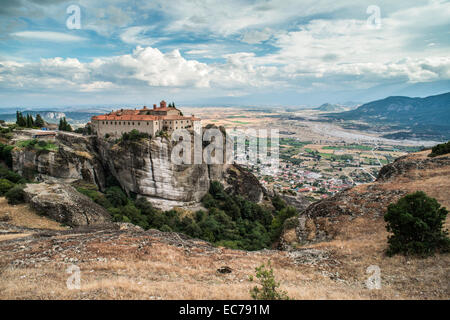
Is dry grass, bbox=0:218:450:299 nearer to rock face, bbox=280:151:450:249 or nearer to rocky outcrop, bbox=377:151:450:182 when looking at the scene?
→ rock face, bbox=280:151:450:249

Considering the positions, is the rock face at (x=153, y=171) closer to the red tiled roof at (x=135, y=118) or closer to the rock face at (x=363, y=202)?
the red tiled roof at (x=135, y=118)

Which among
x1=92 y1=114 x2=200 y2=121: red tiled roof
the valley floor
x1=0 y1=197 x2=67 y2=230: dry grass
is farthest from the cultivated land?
x1=92 y1=114 x2=200 y2=121: red tiled roof

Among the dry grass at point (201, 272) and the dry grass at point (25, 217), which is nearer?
the dry grass at point (201, 272)

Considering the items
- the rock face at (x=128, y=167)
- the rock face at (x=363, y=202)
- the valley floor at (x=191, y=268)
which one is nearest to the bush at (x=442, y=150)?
the rock face at (x=363, y=202)

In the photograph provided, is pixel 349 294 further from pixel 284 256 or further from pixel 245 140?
pixel 245 140

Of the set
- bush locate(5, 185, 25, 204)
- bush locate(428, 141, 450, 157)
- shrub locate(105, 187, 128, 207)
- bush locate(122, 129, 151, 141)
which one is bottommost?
shrub locate(105, 187, 128, 207)

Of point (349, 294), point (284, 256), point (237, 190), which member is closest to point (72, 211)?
point (284, 256)
